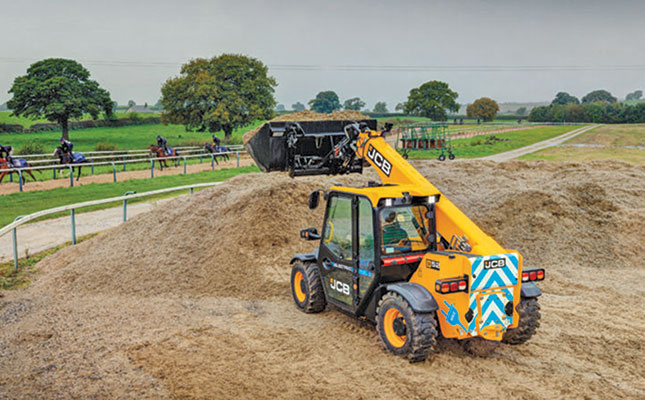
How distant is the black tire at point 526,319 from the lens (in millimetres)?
7219

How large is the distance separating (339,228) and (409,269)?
1.35 m

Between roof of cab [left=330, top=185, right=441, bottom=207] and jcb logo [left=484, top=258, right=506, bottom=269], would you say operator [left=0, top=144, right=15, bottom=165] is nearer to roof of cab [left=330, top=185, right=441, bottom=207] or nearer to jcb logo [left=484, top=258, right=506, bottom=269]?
roof of cab [left=330, top=185, right=441, bottom=207]

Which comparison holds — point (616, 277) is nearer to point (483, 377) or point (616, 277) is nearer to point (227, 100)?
point (483, 377)

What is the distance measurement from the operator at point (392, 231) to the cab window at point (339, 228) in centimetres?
70

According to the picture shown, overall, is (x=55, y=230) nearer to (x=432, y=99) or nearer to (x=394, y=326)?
(x=394, y=326)

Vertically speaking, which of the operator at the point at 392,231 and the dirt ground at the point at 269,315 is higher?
the operator at the point at 392,231

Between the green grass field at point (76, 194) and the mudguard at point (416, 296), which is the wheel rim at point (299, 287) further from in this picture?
the green grass field at point (76, 194)

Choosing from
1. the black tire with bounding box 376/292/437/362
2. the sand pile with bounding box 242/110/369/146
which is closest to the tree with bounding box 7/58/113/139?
the sand pile with bounding box 242/110/369/146

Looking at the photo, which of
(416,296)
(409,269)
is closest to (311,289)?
(409,269)

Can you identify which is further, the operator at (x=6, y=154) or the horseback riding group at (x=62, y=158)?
the operator at (x=6, y=154)

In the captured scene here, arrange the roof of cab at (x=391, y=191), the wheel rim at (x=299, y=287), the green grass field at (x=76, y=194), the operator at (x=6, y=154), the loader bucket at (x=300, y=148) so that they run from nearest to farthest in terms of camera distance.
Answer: the roof of cab at (x=391, y=191), the wheel rim at (x=299, y=287), the loader bucket at (x=300, y=148), the green grass field at (x=76, y=194), the operator at (x=6, y=154)

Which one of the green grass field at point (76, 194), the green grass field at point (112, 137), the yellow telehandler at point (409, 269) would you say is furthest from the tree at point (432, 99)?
the yellow telehandler at point (409, 269)

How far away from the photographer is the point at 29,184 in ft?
80.8

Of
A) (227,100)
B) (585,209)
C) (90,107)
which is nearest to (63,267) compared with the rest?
(585,209)
